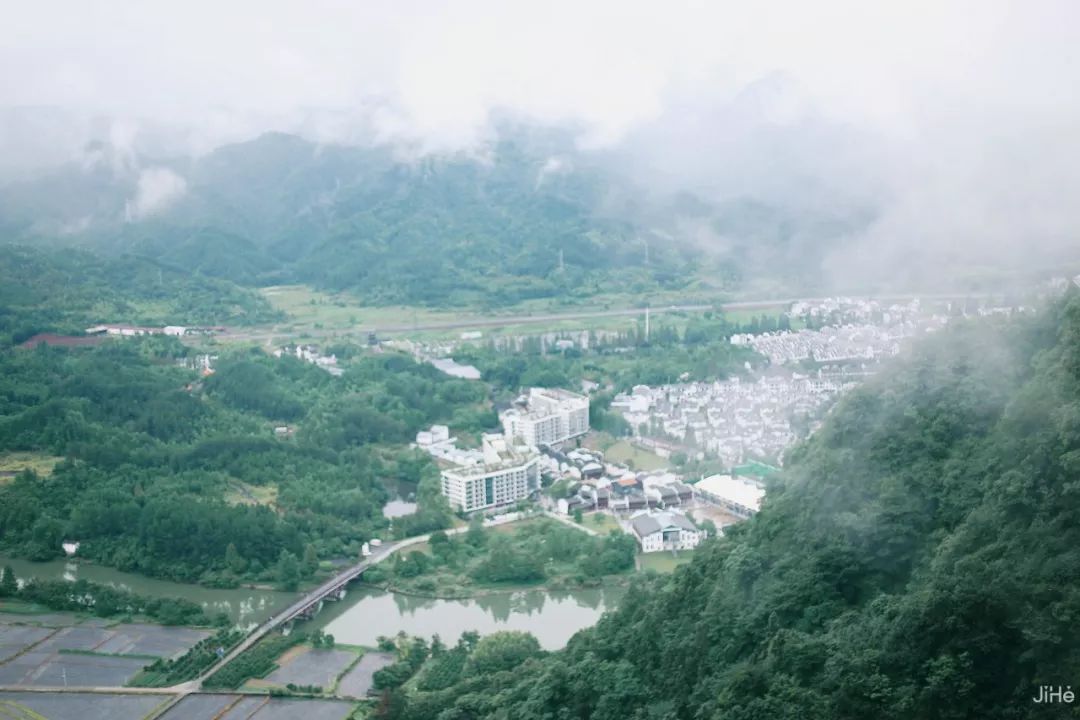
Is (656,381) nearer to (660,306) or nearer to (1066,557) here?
(660,306)

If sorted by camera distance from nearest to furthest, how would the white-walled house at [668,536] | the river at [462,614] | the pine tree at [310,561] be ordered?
the river at [462,614]
the pine tree at [310,561]
the white-walled house at [668,536]

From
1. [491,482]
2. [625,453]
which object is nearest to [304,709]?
[491,482]

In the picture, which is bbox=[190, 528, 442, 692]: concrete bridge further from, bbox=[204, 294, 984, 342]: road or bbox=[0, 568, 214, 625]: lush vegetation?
bbox=[204, 294, 984, 342]: road

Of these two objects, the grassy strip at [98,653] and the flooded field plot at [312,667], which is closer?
the flooded field plot at [312,667]

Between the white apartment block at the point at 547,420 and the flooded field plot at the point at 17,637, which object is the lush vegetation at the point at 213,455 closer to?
the white apartment block at the point at 547,420

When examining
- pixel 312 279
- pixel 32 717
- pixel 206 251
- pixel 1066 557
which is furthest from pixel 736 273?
pixel 1066 557

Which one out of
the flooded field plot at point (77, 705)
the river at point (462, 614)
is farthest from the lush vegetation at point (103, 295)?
the flooded field plot at point (77, 705)

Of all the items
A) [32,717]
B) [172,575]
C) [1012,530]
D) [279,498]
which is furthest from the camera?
[279,498]

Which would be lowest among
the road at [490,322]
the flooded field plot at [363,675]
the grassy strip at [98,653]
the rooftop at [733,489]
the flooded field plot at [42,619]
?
the flooded field plot at [363,675]
